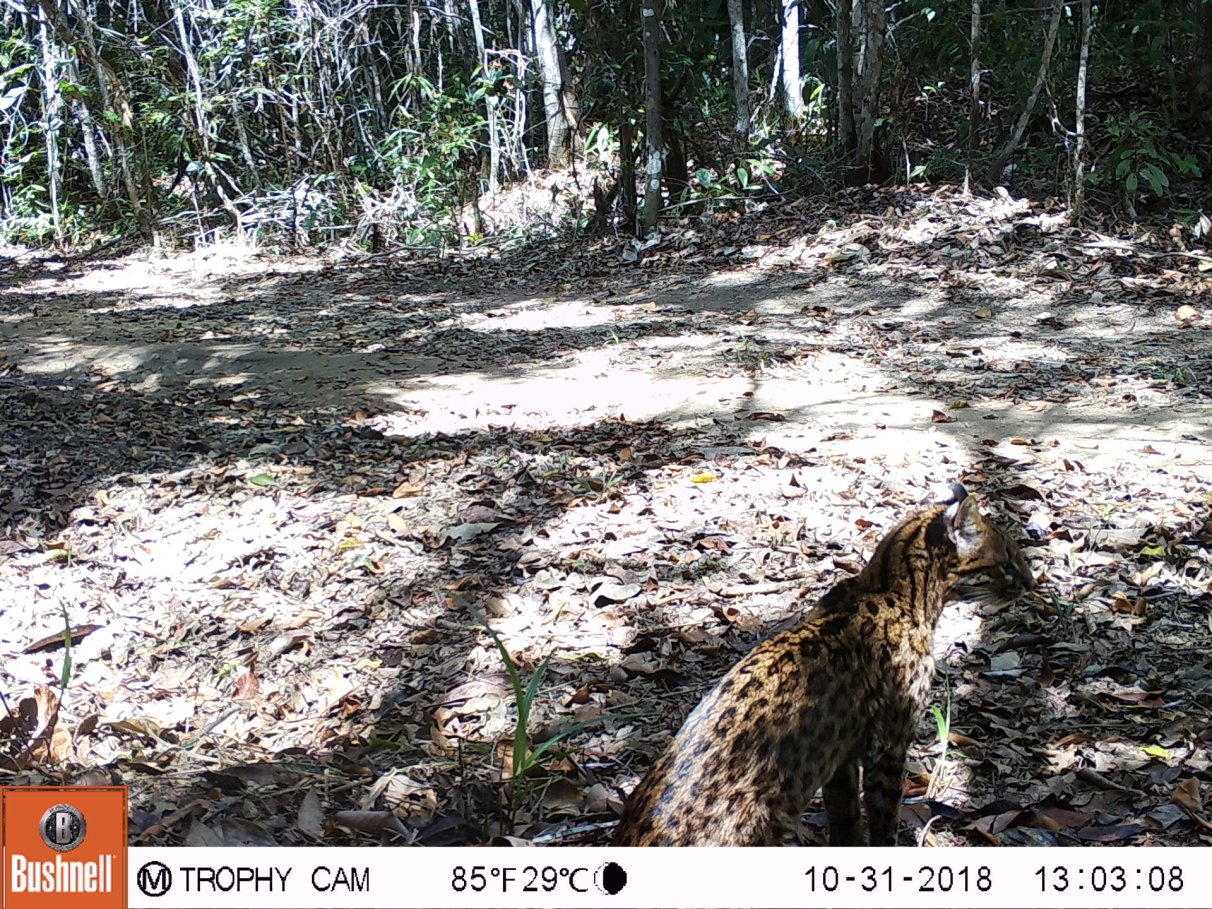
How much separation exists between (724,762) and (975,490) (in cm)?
335

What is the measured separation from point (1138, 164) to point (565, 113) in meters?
8.00

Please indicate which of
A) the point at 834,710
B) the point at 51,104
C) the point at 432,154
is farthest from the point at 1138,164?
the point at 51,104

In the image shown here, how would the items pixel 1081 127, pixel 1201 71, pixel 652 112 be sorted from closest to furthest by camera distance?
pixel 1081 127
pixel 1201 71
pixel 652 112

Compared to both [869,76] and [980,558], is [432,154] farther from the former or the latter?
[980,558]

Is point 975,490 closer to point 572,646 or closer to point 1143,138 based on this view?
point 572,646

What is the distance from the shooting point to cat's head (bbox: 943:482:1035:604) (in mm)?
3254

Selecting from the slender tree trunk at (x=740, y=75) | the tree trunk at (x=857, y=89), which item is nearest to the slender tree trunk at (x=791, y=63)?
the slender tree trunk at (x=740, y=75)

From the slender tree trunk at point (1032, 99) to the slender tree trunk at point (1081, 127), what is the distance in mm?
263

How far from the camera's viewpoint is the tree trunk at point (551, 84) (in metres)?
15.5

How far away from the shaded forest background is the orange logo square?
11.3m

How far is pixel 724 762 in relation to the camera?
2.43 m

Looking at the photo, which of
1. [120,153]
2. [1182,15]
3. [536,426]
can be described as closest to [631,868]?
[536,426]

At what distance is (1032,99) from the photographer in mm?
11328

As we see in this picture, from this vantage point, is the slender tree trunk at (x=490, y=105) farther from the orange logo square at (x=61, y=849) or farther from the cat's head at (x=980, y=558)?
the orange logo square at (x=61, y=849)
